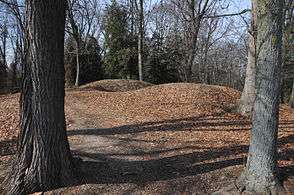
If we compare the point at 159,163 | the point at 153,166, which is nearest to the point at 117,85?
the point at 159,163

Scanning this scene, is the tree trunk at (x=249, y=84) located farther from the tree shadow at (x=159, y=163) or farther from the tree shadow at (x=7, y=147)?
the tree shadow at (x=7, y=147)

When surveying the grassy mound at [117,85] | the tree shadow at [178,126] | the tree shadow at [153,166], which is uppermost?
the grassy mound at [117,85]

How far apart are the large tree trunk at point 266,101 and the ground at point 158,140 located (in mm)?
403

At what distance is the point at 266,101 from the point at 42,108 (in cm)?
307

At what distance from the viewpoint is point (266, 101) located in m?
5.33

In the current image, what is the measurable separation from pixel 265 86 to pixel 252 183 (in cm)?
131

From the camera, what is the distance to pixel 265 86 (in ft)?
17.4

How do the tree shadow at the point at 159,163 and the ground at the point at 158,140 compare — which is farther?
the tree shadow at the point at 159,163

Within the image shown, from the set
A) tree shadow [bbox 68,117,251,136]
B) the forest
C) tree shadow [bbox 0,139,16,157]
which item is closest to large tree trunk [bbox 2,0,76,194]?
the forest

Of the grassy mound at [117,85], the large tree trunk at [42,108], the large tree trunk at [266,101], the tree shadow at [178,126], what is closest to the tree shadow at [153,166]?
the large tree trunk at [42,108]

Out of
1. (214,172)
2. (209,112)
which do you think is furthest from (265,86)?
(209,112)

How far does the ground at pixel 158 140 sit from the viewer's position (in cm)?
607

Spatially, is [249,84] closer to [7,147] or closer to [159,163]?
[159,163]

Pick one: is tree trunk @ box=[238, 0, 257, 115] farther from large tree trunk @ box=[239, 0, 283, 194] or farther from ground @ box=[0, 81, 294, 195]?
large tree trunk @ box=[239, 0, 283, 194]
